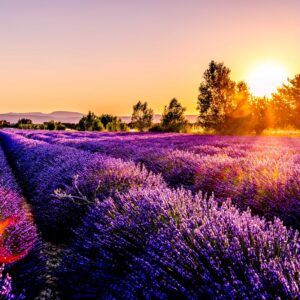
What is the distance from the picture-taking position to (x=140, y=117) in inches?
2045

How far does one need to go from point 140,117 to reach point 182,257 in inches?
2004

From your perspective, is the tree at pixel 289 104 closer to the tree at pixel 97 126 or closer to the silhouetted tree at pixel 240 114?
the silhouetted tree at pixel 240 114

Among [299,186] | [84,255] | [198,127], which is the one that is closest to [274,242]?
[84,255]

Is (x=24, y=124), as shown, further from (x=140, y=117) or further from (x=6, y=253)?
(x=6, y=253)

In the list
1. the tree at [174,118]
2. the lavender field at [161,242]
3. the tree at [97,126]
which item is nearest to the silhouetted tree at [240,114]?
the tree at [174,118]

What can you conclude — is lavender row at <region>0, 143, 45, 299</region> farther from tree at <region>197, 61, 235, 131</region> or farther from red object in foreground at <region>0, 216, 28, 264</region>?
tree at <region>197, 61, 235, 131</region>

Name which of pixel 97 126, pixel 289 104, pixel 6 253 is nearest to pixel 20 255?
pixel 6 253

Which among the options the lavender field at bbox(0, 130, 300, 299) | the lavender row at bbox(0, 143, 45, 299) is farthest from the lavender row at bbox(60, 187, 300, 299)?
the lavender row at bbox(0, 143, 45, 299)

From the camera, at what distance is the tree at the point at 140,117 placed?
50719 mm

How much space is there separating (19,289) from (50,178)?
2.58 metres

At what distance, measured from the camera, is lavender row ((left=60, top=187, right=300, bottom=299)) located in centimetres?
115

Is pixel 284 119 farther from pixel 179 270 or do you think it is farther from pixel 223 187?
pixel 179 270

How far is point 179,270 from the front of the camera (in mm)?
1262

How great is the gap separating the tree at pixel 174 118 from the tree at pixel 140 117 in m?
8.60
